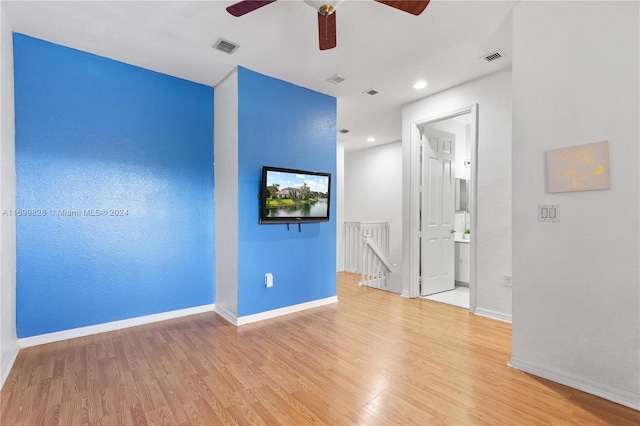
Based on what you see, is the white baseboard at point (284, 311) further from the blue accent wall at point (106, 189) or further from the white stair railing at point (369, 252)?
the white stair railing at point (369, 252)

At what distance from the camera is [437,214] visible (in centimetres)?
469

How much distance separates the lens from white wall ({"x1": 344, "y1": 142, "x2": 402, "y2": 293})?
6961mm

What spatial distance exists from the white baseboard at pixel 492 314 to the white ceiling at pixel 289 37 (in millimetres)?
2822

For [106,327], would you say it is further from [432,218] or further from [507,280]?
[507,280]

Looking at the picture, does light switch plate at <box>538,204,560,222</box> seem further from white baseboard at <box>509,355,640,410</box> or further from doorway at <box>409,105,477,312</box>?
doorway at <box>409,105,477,312</box>

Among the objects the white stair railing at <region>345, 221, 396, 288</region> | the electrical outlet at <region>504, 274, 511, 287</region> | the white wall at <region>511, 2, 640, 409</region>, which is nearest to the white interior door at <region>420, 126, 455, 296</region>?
the white stair railing at <region>345, 221, 396, 288</region>

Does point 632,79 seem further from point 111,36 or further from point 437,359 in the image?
point 111,36

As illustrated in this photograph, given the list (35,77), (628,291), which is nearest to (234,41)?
(35,77)

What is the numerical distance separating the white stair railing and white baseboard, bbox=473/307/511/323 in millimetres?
1821

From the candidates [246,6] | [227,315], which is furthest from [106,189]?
[246,6]

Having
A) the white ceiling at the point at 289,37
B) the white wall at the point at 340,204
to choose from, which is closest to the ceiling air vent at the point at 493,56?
the white ceiling at the point at 289,37

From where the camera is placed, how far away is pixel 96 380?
7.50 feet

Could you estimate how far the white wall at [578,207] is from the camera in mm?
1956

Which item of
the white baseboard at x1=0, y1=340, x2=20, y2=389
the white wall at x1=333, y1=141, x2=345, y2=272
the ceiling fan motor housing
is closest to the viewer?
the ceiling fan motor housing
